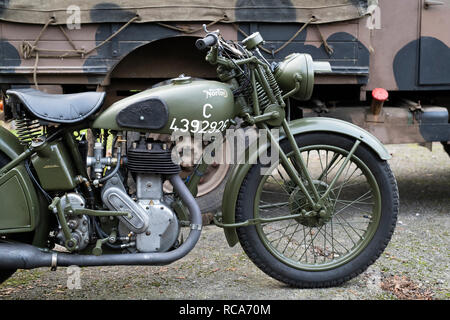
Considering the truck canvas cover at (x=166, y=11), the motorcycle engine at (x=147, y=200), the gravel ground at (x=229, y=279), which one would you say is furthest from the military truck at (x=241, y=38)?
the motorcycle engine at (x=147, y=200)

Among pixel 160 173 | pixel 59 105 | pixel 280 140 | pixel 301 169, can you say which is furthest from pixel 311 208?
pixel 59 105

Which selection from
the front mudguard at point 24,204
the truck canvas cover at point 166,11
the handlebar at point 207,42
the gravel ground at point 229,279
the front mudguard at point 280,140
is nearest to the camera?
the handlebar at point 207,42

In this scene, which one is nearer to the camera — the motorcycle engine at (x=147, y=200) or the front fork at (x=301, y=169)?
the motorcycle engine at (x=147, y=200)

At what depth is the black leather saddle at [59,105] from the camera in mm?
2898

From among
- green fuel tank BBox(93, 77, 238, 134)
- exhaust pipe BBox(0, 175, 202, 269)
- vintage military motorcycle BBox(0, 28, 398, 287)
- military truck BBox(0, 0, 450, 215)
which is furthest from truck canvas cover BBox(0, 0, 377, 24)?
exhaust pipe BBox(0, 175, 202, 269)

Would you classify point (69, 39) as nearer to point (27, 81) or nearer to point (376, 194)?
point (27, 81)

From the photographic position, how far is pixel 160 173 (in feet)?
10.2

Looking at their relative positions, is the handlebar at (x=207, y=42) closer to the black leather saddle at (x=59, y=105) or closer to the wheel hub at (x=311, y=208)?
the black leather saddle at (x=59, y=105)

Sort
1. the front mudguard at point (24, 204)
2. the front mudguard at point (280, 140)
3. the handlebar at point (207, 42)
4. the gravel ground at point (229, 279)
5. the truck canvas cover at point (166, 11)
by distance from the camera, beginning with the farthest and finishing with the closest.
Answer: the truck canvas cover at point (166, 11) → the gravel ground at point (229, 279) → the front mudguard at point (280, 140) → the front mudguard at point (24, 204) → the handlebar at point (207, 42)

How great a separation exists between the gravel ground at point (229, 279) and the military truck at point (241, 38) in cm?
108

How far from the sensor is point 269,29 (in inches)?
188

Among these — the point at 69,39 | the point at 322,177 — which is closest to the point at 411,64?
the point at 322,177

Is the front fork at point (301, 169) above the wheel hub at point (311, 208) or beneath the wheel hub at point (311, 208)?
above

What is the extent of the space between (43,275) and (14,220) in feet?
2.64
